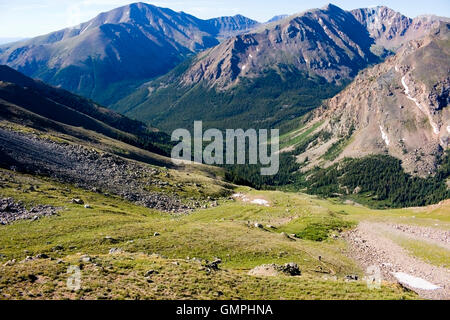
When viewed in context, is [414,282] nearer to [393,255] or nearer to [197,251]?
[393,255]

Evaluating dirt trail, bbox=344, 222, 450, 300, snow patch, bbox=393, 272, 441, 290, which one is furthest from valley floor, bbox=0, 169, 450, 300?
snow patch, bbox=393, 272, 441, 290

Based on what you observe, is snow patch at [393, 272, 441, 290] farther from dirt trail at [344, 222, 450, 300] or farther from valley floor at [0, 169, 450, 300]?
valley floor at [0, 169, 450, 300]

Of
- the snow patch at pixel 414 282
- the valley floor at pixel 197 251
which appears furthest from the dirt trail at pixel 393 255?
the snow patch at pixel 414 282

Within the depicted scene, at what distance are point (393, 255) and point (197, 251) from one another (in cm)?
3476

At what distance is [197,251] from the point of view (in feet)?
146

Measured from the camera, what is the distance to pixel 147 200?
82625 millimetres

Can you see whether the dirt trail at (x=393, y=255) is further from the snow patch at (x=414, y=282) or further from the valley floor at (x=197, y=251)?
the snow patch at (x=414, y=282)

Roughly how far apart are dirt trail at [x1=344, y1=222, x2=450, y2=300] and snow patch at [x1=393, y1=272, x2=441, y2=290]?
38 centimetres

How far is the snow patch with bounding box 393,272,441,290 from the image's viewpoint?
137ft
